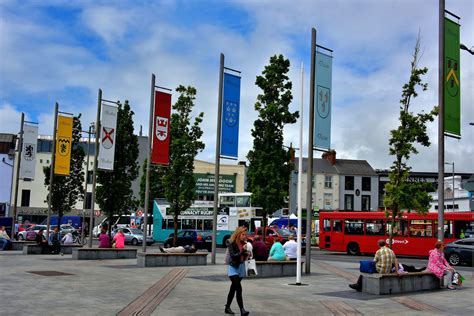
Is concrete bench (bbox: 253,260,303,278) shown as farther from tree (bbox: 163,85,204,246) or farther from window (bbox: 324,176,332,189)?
window (bbox: 324,176,332,189)

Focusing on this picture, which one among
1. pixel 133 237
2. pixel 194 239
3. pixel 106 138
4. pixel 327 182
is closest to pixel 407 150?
pixel 106 138

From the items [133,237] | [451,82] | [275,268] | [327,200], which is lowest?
[133,237]

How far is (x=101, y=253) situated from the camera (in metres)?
25.1

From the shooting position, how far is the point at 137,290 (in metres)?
13.9

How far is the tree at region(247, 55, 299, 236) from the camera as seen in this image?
27047 mm

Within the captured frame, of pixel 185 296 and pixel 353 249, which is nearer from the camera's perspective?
pixel 185 296

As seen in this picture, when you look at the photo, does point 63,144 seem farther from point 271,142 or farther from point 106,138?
point 271,142

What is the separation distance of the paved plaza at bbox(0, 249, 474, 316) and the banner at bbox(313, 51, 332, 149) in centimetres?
465

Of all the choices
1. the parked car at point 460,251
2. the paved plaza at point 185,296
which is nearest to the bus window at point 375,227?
the parked car at point 460,251

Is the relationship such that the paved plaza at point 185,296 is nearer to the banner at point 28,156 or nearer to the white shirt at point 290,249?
the white shirt at point 290,249

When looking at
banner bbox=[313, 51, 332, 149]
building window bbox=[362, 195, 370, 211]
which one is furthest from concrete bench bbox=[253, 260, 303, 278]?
building window bbox=[362, 195, 370, 211]

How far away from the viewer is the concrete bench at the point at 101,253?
24.5 m

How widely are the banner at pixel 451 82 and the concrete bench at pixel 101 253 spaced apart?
15.6 m

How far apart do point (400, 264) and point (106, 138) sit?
14572 mm
